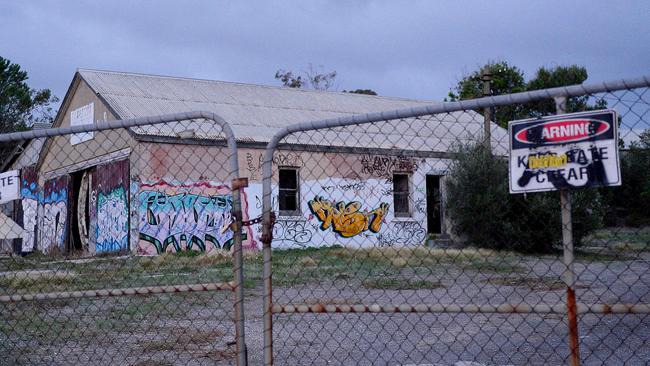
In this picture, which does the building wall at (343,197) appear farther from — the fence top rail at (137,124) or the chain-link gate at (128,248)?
the fence top rail at (137,124)

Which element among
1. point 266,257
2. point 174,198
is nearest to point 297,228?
point 174,198

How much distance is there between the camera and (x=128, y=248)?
1850 cm

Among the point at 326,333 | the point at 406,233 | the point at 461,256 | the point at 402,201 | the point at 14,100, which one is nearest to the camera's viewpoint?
the point at 461,256

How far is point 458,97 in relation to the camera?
4028 cm

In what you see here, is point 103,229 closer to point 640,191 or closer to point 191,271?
point 191,271

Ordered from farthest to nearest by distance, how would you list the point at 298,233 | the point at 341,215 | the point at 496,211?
the point at 341,215 → the point at 298,233 → the point at 496,211

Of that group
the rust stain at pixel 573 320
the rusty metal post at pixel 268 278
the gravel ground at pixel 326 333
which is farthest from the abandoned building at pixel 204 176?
the rust stain at pixel 573 320

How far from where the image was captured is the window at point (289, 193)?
19.4 meters

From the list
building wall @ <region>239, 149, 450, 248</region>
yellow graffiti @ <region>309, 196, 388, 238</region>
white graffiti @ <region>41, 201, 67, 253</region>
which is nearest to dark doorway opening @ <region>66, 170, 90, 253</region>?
white graffiti @ <region>41, 201, 67, 253</region>

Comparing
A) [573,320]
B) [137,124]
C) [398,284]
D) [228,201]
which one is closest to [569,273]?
[573,320]

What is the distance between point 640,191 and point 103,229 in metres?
18.1

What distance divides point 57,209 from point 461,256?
18280mm

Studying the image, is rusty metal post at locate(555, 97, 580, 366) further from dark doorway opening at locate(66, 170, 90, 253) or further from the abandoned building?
dark doorway opening at locate(66, 170, 90, 253)

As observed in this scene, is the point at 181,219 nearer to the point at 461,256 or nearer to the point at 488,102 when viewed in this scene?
the point at 461,256
